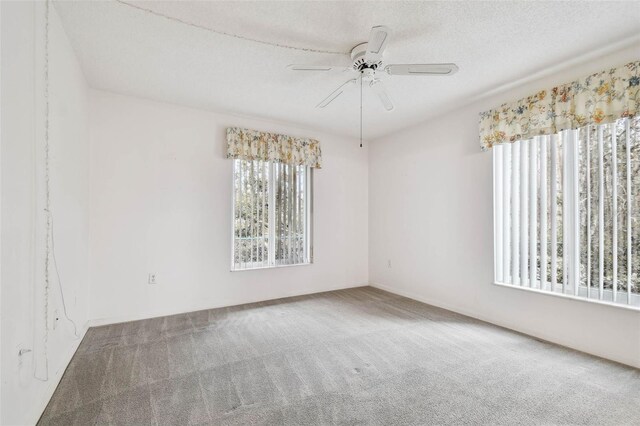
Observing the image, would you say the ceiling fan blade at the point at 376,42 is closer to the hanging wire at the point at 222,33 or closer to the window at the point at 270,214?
the hanging wire at the point at 222,33

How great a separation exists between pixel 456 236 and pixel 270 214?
8.26 feet

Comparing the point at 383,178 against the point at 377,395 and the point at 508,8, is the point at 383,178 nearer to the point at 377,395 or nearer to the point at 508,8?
the point at 508,8

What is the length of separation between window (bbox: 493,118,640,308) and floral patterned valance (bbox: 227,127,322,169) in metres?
2.45

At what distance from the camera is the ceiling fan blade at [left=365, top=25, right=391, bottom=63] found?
168 cm

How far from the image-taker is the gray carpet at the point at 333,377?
1.72 m

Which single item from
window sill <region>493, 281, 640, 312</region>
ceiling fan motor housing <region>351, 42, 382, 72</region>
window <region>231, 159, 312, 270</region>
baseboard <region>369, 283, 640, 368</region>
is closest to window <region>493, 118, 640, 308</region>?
window sill <region>493, 281, 640, 312</region>

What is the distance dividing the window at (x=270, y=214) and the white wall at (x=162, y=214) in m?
0.14

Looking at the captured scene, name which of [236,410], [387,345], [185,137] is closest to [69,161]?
[185,137]

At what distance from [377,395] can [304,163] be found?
10.4 feet

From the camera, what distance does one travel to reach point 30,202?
1.58 metres

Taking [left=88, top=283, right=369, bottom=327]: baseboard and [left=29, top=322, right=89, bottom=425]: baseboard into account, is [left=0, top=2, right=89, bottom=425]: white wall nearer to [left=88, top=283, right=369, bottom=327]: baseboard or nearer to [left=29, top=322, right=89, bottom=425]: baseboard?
[left=29, top=322, right=89, bottom=425]: baseboard

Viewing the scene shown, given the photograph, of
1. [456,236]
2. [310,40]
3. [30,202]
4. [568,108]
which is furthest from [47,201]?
[568,108]

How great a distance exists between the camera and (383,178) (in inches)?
186

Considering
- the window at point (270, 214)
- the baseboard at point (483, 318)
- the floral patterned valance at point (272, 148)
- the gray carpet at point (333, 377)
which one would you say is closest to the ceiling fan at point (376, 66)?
the floral patterned valance at point (272, 148)
